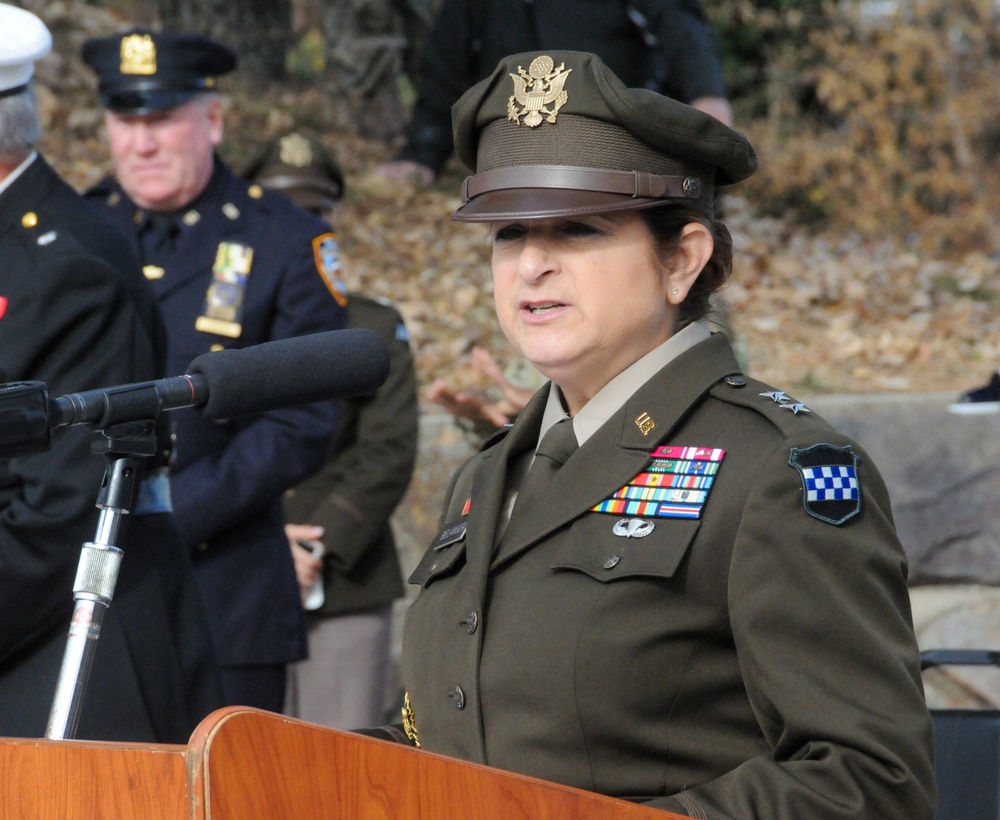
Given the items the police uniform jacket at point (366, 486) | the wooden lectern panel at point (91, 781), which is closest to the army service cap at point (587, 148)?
the wooden lectern panel at point (91, 781)

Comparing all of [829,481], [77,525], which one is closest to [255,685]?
[77,525]

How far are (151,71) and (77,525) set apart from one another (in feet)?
5.73

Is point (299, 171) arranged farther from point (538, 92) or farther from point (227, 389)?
point (227, 389)

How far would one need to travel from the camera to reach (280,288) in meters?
3.82

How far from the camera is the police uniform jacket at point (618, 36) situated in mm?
4660

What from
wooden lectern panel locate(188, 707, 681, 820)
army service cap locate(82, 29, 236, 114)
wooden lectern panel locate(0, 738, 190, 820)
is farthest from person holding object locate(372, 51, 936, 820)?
army service cap locate(82, 29, 236, 114)

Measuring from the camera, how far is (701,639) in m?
1.79

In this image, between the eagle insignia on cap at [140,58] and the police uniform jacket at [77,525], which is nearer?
the police uniform jacket at [77,525]

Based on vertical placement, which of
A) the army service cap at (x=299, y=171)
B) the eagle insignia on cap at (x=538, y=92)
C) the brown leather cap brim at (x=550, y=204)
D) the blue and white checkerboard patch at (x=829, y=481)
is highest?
the eagle insignia on cap at (x=538, y=92)

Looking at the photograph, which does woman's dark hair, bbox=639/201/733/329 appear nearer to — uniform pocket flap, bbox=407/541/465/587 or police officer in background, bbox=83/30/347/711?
uniform pocket flap, bbox=407/541/465/587

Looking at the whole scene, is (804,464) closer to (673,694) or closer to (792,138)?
(673,694)

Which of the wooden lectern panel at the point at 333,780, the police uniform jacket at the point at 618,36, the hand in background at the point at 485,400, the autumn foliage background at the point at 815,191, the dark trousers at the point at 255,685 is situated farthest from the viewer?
the autumn foliage background at the point at 815,191

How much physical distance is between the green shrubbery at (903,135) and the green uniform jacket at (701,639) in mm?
7556

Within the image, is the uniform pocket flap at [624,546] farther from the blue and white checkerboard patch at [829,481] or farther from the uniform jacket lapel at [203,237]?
the uniform jacket lapel at [203,237]
